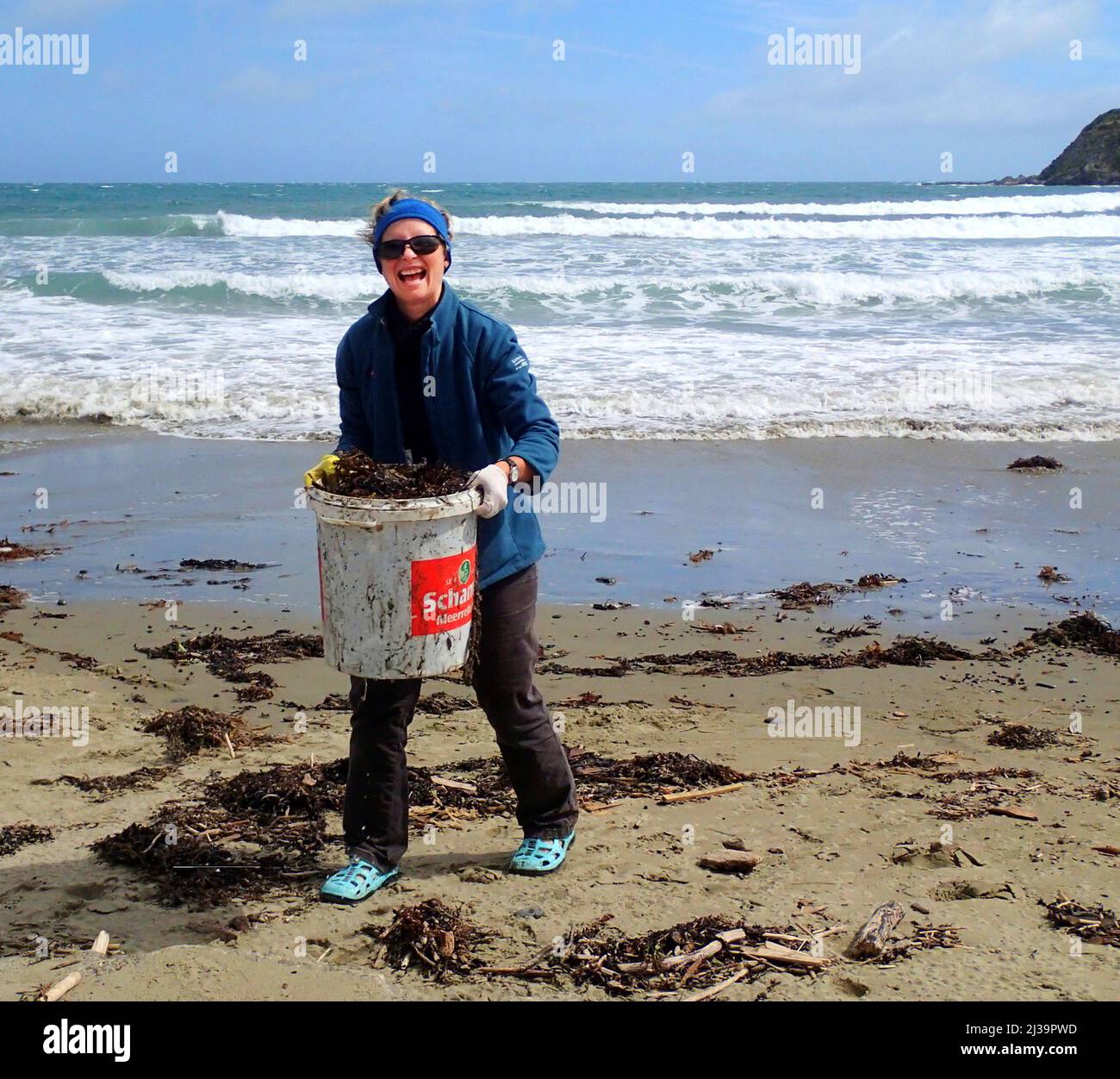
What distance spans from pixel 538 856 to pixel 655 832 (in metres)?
0.47

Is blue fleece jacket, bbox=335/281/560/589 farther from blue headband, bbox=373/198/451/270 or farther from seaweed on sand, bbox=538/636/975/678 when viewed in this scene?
seaweed on sand, bbox=538/636/975/678

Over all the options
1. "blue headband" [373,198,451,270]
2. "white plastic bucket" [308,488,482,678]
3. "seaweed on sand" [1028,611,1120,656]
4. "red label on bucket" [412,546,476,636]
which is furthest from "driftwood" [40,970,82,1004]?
"seaweed on sand" [1028,611,1120,656]

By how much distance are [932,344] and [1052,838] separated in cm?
1184

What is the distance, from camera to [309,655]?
5480 mm

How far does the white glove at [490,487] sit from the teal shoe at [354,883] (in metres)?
1.14

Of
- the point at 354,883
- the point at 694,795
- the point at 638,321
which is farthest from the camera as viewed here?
the point at 638,321

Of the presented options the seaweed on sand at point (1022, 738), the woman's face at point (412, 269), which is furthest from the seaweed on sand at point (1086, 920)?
the woman's face at point (412, 269)

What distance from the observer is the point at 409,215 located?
9.93 ft

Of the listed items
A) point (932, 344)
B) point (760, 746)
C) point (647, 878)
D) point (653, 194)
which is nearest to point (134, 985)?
point (647, 878)

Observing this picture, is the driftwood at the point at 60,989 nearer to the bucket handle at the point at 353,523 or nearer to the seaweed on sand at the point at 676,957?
the seaweed on sand at the point at 676,957

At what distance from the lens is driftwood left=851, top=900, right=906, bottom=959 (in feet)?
9.55

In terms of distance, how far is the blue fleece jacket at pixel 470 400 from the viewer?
3061mm

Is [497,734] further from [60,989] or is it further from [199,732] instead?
[199,732]

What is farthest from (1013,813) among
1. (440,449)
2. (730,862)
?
(440,449)
